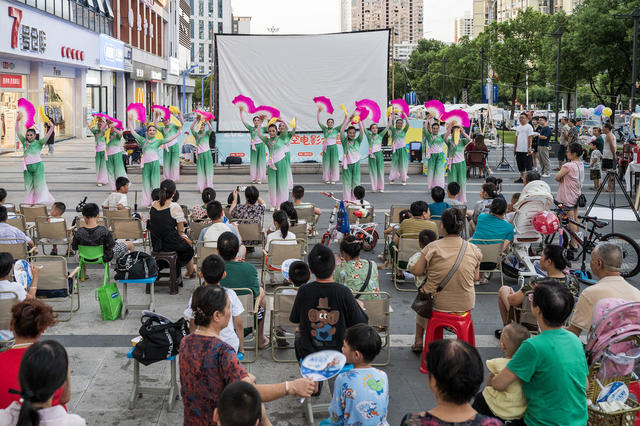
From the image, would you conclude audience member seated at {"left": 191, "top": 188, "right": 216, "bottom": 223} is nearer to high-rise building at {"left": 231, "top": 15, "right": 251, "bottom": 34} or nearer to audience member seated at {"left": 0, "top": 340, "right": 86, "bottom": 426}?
audience member seated at {"left": 0, "top": 340, "right": 86, "bottom": 426}

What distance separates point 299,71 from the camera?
21828 mm

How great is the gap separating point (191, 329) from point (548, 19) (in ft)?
175

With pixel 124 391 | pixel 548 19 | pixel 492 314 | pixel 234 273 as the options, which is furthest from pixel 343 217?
pixel 548 19

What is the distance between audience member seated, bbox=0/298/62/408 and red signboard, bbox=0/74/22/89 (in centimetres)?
2440

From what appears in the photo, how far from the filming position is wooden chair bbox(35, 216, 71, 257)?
30.2 ft

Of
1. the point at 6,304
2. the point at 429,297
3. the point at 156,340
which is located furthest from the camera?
the point at 429,297

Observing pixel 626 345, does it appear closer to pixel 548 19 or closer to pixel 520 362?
pixel 520 362

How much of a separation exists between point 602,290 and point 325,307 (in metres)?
1.88

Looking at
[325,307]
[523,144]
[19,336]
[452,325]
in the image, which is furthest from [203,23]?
[19,336]

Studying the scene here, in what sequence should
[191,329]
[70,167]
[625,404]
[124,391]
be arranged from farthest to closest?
[70,167], [124,391], [191,329], [625,404]

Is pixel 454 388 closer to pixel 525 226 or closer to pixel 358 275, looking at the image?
pixel 358 275

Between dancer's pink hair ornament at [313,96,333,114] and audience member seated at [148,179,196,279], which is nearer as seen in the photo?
audience member seated at [148,179,196,279]

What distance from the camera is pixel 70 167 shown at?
23.1 metres

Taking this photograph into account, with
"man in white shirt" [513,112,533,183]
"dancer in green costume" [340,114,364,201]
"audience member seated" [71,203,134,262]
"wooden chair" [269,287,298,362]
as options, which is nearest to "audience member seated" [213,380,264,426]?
"wooden chair" [269,287,298,362]
